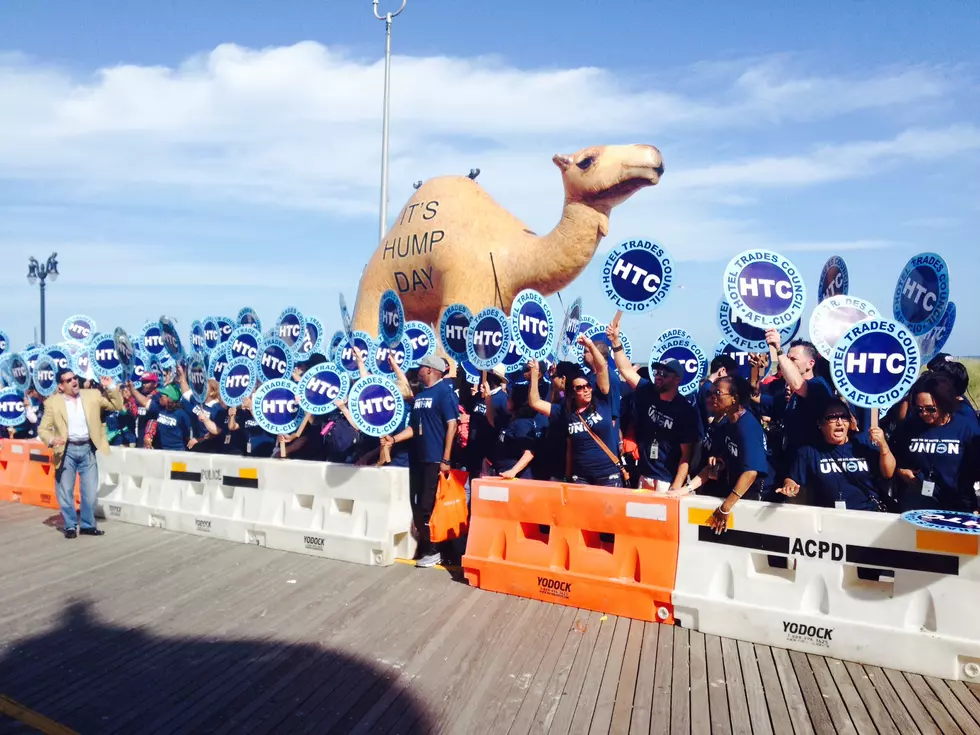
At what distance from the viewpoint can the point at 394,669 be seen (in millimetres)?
4129

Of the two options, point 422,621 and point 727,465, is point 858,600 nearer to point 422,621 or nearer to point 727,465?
point 727,465

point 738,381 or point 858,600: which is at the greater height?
point 738,381

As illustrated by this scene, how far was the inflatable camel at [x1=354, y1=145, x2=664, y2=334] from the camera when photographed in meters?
10.3

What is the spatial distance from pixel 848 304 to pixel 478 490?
3017 millimetres

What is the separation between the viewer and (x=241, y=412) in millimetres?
7992

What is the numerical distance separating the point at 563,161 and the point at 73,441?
723 centimetres

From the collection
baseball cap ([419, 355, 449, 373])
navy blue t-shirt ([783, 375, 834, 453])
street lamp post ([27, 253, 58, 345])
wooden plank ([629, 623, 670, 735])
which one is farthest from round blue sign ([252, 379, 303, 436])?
street lamp post ([27, 253, 58, 345])

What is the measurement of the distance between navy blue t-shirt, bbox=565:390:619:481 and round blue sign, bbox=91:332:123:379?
23.6ft

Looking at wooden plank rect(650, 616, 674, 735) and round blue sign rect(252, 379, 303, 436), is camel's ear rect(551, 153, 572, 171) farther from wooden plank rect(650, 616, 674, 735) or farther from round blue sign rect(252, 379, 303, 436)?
wooden plank rect(650, 616, 674, 735)

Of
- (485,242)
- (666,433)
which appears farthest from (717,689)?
(485,242)

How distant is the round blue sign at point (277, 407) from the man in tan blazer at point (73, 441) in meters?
1.82

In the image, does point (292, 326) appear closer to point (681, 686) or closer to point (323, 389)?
point (323, 389)

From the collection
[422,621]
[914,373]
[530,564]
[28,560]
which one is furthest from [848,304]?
[28,560]

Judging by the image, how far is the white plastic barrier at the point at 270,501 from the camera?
20.3ft
